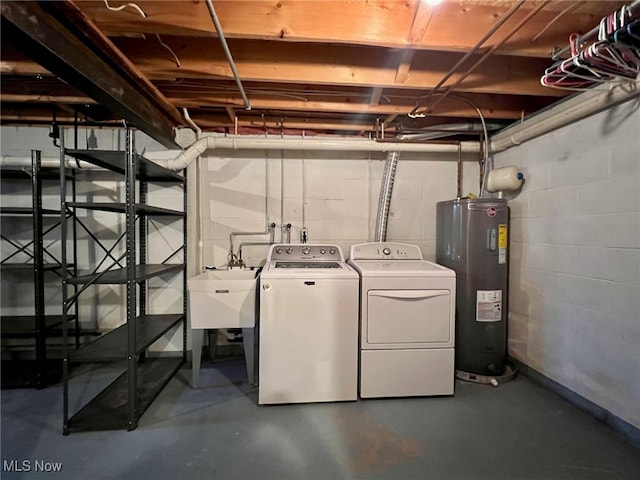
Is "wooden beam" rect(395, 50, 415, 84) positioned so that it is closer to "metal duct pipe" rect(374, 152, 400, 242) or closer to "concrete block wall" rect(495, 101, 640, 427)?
"metal duct pipe" rect(374, 152, 400, 242)

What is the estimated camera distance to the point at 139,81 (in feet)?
5.72

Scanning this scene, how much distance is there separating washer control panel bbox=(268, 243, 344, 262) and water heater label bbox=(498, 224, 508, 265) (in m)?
1.26

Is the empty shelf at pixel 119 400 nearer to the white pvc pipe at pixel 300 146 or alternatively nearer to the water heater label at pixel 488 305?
the white pvc pipe at pixel 300 146

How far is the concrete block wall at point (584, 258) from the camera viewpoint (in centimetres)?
162

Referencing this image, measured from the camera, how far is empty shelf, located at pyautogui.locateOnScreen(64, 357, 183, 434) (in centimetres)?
171

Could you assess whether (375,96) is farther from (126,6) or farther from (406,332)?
(406,332)

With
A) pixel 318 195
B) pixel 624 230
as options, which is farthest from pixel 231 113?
pixel 624 230

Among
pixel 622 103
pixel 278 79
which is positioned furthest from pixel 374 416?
pixel 622 103

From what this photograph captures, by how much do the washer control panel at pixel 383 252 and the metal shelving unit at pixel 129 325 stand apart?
1.55 meters

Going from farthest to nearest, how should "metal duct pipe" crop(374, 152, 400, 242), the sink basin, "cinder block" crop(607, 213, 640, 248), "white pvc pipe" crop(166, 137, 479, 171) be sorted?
"metal duct pipe" crop(374, 152, 400, 242) → "white pvc pipe" crop(166, 137, 479, 171) → the sink basin → "cinder block" crop(607, 213, 640, 248)

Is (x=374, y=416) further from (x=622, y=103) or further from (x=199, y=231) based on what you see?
(x=622, y=103)

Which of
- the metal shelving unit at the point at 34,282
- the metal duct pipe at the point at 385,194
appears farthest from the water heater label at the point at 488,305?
the metal shelving unit at the point at 34,282

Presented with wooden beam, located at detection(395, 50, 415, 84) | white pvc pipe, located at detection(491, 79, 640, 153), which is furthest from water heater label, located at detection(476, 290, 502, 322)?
wooden beam, located at detection(395, 50, 415, 84)

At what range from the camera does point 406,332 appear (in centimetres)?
197
